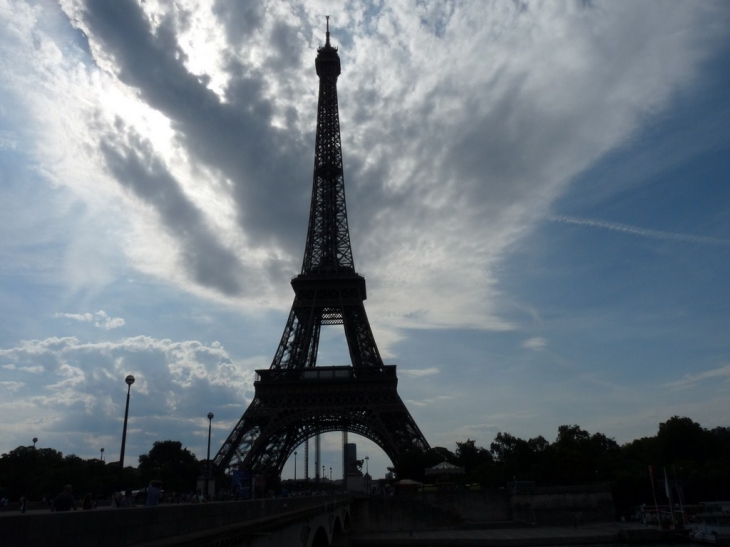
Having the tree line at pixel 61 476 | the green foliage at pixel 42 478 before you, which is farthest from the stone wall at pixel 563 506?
the green foliage at pixel 42 478

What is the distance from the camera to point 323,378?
71125 millimetres

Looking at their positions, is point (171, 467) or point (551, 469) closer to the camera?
point (551, 469)

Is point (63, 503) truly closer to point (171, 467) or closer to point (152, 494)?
point (152, 494)

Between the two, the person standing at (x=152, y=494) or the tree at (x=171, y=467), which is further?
the tree at (x=171, y=467)

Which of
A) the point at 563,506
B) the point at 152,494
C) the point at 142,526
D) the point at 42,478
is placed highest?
the point at 42,478

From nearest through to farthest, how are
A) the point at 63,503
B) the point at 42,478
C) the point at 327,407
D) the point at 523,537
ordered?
the point at 63,503 → the point at 523,537 → the point at 327,407 → the point at 42,478

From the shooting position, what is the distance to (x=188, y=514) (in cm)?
1225

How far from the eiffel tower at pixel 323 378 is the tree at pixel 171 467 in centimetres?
2205

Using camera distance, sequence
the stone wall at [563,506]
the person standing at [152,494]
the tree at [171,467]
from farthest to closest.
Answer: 1. the tree at [171,467]
2. the stone wall at [563,506]
3. the person standing at [152,494]

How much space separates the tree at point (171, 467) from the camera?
285 feet

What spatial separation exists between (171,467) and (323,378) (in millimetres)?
39654

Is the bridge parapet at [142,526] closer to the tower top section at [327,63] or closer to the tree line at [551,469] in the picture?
the tree line at [551,469]

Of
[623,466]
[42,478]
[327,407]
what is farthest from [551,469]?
[42,478]

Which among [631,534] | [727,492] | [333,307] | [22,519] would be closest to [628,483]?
[727,492]
